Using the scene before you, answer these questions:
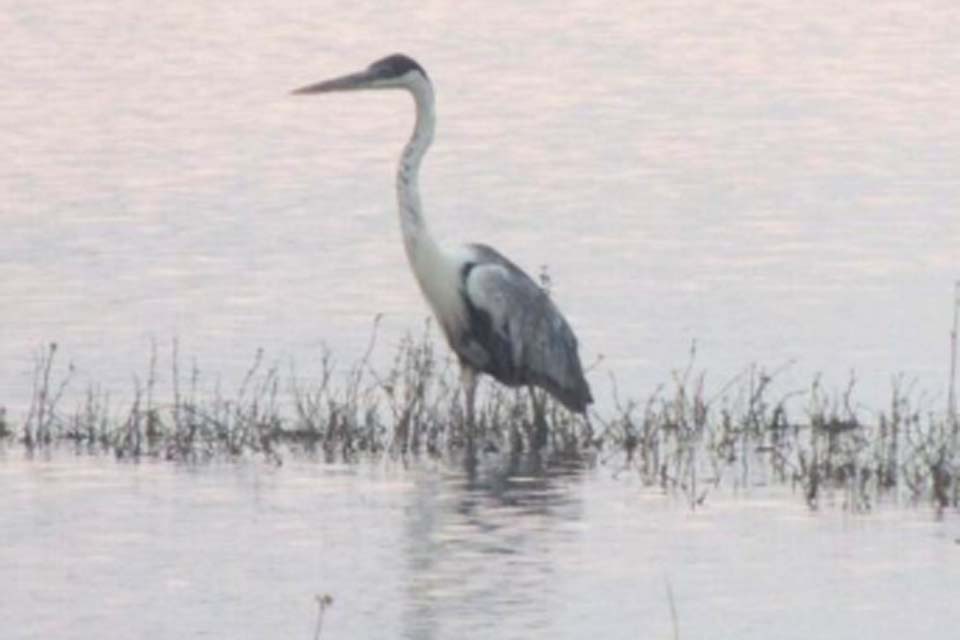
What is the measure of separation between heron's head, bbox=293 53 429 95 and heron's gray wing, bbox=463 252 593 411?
2.81ft

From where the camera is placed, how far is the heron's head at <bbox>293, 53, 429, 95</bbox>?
50.1ft

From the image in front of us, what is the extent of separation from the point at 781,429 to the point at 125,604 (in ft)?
13.9

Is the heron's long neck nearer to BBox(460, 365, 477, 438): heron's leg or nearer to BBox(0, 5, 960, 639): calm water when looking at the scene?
BBox(460, 365, 477, 438): heron's leg

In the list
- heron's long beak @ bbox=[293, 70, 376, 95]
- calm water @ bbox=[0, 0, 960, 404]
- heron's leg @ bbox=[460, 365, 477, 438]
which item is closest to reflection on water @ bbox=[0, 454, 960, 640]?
Answer: heron's leg @ bbox=[460, 365, 477, 438]

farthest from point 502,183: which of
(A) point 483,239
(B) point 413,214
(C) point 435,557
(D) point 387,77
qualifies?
(C) point 435,557

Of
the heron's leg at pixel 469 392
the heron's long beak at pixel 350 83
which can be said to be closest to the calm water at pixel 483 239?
the heron's leg at pixel 469 392

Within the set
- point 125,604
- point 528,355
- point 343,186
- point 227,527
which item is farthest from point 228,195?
point 125,604

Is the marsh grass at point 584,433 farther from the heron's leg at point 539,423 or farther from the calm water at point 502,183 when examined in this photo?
the calm water at point 502,183

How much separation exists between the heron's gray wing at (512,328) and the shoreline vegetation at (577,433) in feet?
0.49

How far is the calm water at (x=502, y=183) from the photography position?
17641mm

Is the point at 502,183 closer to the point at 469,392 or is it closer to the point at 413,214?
the point at 413,214

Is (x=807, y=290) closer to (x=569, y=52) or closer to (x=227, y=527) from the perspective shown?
(x=227, y=527)

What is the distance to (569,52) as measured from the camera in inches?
1277

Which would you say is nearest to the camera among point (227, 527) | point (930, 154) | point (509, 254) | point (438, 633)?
point (438, 633)
